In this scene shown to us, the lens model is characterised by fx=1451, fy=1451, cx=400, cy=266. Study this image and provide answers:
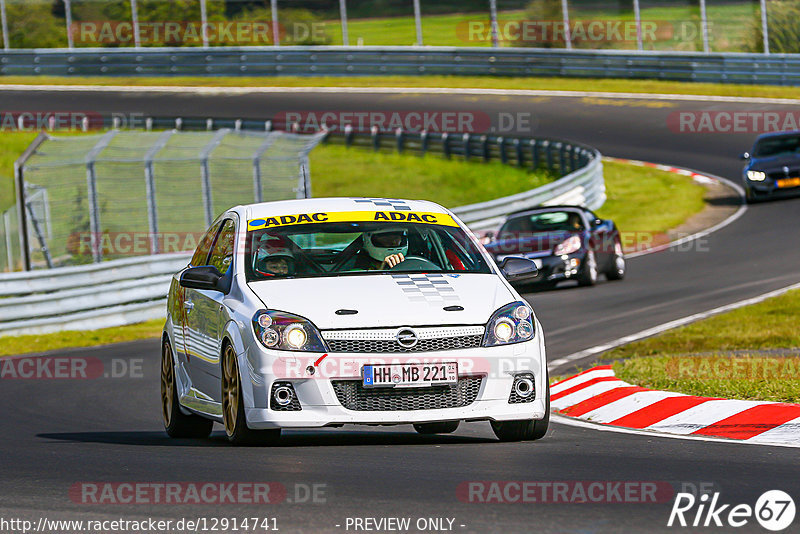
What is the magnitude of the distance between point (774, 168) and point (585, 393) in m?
19.4

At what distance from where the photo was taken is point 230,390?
833 cm

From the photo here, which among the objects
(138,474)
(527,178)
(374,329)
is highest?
(374,329)

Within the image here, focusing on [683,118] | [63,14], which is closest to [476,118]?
[683,118]

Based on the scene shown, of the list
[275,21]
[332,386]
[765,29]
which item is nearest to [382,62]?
[275,21]

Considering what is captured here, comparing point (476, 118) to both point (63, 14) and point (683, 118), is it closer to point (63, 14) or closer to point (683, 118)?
point (683, 118)

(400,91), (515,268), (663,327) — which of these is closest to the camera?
(515,268)

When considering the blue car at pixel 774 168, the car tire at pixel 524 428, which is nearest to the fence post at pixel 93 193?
the car tire at pixel 524 428

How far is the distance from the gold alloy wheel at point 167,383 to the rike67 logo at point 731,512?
4.39 meters

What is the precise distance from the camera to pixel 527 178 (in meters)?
36.3

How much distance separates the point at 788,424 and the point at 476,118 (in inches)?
1356

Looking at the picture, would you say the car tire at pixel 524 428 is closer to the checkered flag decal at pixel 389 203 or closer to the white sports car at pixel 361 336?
the white sports car at pixel 361 336

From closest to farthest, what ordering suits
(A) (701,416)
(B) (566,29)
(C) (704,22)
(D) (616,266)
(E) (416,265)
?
(E) (416,265), (A) (701,416), (D) (616,266), (C) (704,22), (B) (566,29)

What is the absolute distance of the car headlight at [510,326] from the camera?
809cm

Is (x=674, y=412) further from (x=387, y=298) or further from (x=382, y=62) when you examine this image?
(x=382, y=62)
